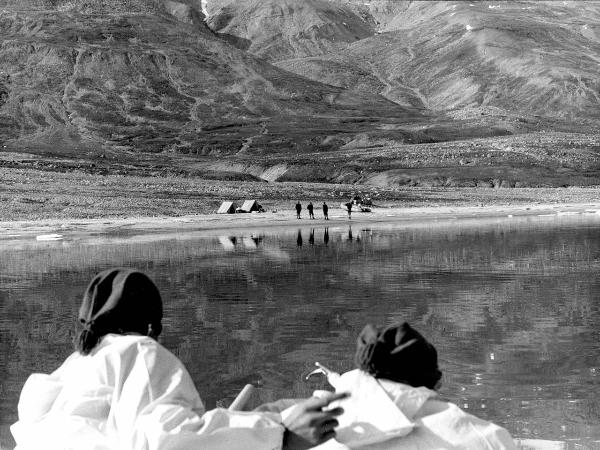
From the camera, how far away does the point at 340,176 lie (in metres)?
140

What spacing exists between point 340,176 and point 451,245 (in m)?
102

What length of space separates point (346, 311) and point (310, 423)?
15.0 meters

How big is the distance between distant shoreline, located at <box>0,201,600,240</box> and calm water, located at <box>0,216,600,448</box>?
9909 mm

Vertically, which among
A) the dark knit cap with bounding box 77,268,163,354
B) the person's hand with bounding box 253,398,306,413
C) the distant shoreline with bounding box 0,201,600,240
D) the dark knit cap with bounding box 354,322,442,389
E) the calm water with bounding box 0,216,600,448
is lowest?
the distant shoreline with bounding box 0,201,600,240

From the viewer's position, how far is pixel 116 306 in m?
4.87

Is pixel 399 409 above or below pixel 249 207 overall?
above

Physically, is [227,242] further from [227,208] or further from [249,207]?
[249,207]

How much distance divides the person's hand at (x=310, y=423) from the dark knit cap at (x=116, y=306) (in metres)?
0.83

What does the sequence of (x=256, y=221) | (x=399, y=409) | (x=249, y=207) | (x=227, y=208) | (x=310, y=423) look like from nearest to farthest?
(x=310, y=423)
(x=399, y=409)
(x=256, y=221)
(x=227, y=208)
(x=249, y=207)

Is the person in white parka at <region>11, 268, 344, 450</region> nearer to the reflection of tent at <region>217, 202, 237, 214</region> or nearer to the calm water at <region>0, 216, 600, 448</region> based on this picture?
the calm water at <region>0, 216, 600, 448</region>

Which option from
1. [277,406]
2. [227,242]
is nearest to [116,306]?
[277,406]

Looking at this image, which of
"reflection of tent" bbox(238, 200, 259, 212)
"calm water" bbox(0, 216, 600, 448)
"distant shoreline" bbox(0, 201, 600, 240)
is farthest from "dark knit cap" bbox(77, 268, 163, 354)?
"reflection of tent" bbox(238, 200, 259, 212)

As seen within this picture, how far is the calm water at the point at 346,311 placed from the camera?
11.8 m

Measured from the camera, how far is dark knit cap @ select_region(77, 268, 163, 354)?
4855mm
